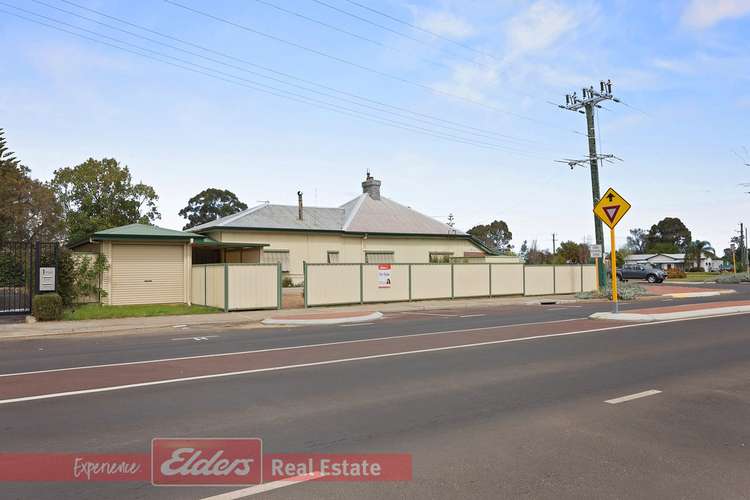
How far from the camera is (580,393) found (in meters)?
7.41

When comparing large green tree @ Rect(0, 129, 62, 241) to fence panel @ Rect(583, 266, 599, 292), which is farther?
large green tree @ Rect(0, 129, 62, 241)

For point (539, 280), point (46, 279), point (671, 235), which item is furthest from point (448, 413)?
point (671, 235)

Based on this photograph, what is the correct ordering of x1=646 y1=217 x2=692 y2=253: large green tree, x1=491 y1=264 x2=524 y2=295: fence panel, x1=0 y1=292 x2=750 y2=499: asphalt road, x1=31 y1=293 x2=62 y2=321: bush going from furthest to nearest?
x1=646 y1=217 x2=692 y2=253: large green tree < x1=491 y1=264 x2=524 y2=295: fence panel < x1=31 y1=293 x2=62 y2=321: bush < x1=0 y1=292 x2=750 y2=499: asphalt road

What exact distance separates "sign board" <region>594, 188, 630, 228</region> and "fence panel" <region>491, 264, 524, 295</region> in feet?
44.2

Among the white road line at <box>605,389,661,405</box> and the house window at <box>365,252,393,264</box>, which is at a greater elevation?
the house window at <box>365,252,393,264</box>

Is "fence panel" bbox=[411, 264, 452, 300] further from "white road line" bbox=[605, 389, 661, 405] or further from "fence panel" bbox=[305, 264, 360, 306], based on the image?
"white road line" bbox=[605, 389, 661, 405]

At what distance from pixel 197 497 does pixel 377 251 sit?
33.9 m

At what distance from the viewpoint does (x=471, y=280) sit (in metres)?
30.5

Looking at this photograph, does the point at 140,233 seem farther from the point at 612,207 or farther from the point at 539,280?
the point at 539,280

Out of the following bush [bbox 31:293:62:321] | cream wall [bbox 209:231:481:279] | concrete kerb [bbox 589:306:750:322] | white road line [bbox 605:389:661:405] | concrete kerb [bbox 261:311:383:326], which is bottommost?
concrete kerb [bbox 261:311:383:326]

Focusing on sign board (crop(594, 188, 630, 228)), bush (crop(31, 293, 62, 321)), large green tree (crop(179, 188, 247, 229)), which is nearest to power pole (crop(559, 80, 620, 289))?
sign board (crop(594, 188, 630, 228))

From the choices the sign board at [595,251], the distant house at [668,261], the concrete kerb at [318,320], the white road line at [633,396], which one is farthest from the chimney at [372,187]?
the distant house at [668,261]

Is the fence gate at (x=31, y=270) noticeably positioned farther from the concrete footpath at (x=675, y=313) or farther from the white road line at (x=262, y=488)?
the concrete footpath at (x=675, y=313)

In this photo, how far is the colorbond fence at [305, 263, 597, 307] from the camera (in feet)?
83.9
